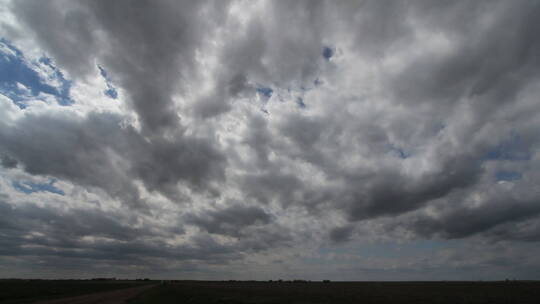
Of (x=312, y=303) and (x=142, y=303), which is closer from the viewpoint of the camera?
(x=312, y=303)

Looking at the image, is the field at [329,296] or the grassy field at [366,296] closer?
the grassy field at [366,296]

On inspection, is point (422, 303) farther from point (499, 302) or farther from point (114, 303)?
point (114, 303)

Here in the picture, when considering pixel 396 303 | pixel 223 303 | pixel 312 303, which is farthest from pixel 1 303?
pixel 396 303

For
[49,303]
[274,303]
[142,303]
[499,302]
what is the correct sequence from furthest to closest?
[142,303] < [49,303] < [274,303] < [499,302]

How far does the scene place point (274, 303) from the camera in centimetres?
Result: 5769

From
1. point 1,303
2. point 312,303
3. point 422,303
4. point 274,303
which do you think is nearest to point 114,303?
point 1,303

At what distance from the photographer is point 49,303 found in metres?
62.6

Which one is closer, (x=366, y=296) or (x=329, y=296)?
(x=366, y=296)

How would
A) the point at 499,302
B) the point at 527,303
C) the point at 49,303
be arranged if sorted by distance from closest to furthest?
the point at 527,303
the point at 499,302
the point at 49,303

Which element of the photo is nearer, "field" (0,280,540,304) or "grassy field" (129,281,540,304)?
"grassy field" (129,281,540,304)

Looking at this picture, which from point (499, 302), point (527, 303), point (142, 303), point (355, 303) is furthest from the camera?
point (142, 303)

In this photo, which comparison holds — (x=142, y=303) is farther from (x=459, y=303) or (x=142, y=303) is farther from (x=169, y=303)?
(x=459, y=303)

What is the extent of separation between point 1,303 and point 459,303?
83.2 m

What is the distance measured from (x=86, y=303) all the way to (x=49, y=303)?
22.6ft
